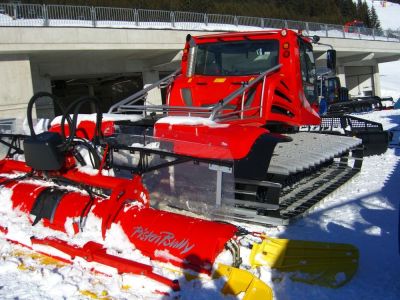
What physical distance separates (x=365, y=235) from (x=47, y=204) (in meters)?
3.09

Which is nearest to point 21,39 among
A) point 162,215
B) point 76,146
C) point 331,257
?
point 76,146

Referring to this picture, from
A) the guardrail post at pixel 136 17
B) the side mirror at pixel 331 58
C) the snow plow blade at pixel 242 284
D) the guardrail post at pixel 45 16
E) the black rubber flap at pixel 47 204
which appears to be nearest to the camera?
the snow plow blade at pixel 242 284

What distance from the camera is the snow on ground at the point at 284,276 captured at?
3.18 metres

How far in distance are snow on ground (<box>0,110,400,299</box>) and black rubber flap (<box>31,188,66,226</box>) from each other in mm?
302

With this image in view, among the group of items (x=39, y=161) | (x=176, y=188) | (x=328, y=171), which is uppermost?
(x=39, y=161)

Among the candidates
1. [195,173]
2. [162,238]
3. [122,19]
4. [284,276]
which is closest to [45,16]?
[122,19]

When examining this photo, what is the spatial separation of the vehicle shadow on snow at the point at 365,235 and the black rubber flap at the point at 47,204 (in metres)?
2.20

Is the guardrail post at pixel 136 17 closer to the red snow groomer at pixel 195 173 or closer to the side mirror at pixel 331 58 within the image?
the side mirror at pixel 331 58

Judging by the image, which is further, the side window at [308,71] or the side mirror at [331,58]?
the side mirror at [331,58]

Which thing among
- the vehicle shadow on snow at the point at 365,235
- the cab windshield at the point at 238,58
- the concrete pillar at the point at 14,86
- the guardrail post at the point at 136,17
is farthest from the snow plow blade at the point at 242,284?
the guardrail post at the point at 136,17

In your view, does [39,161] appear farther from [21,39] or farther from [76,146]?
[21,39]

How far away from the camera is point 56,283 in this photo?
131 inches

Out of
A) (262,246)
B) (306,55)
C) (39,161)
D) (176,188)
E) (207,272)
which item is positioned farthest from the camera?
(306,55)

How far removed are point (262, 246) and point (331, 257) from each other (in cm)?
53
